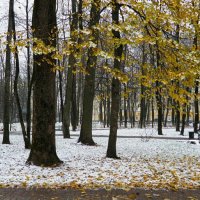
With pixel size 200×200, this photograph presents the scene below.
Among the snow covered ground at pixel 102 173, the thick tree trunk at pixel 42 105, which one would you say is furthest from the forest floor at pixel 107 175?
the thick tree trunk at pixel 42 105

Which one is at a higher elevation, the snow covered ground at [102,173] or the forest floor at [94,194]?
the snow covered ground at [102,173]


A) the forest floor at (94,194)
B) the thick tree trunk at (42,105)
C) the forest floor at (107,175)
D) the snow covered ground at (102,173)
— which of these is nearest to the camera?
the forest floor at (94,194)

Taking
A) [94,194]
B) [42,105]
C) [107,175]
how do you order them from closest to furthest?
[94,194], [107,175], [42,105]

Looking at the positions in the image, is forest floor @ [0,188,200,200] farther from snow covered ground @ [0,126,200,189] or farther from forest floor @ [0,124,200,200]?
snow covered ground @ [0,126,200,189]

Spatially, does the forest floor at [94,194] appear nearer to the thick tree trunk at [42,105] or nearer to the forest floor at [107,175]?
the forest floor at [107,175]

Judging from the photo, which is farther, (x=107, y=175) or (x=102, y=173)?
(x=102, y=173)

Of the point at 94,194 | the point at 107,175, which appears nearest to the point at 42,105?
the point at 107,175

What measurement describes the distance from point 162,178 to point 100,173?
1783 mm

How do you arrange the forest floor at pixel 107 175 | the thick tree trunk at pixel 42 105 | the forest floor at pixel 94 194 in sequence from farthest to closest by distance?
the thick tree trunk at pixel 42 105, the forest floor at pixel 107 175, the forest floor at pixel 94 194

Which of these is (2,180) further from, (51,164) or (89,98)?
Answer: (89,98)

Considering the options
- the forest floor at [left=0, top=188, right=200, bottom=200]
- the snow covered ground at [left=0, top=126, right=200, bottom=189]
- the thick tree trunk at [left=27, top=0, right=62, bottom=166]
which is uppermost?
the thick tree trunk at [left=27, top=0, right=62, bottom=166]

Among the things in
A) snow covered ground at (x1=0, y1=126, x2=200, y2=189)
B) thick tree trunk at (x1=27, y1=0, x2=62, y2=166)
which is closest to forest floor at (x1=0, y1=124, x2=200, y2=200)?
snow covered ground at (x1=0, y1=126, x2=200, y2=189)

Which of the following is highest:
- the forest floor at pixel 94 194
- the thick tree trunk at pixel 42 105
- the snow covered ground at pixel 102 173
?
the thick tree trunk at pixel 42 105

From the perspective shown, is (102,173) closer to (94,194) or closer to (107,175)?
(107,175)
